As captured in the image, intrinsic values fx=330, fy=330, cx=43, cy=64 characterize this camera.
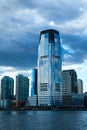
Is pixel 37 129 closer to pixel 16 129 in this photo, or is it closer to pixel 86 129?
pixel 16 129

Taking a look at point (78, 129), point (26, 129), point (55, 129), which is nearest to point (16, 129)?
point (26, 129)

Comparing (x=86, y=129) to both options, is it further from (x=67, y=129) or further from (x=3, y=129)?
(x=3, y=129)

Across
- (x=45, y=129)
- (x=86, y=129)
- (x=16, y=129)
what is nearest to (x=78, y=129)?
(x=86, y=129)

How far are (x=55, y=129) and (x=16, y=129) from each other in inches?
502

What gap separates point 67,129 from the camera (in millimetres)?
107188

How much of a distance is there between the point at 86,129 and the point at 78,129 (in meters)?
3.68


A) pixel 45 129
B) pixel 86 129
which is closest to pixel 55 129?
pixel 45 129

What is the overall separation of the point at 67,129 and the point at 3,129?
2080 centimetres

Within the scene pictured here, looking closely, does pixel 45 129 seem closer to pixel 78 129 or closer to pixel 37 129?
pixel 37 129

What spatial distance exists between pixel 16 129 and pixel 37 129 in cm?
725

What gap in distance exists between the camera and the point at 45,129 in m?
109

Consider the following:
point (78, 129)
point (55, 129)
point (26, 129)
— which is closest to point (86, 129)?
point (78, 129)

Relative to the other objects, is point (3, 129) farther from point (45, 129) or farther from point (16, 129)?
point (45, 129)

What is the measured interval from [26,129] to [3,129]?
24.8ft
